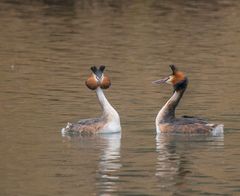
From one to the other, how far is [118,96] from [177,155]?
6057mm

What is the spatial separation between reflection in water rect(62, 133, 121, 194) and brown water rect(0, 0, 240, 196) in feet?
0.06

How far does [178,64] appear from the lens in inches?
1270

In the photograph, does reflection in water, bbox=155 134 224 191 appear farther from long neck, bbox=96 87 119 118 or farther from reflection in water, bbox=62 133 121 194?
long neck, bbox=96 87 119 118

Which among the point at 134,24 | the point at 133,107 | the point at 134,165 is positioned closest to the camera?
the point at 134,165

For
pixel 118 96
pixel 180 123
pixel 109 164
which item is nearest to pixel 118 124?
pixel 180 123

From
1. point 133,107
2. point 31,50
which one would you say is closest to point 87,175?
point 133,107

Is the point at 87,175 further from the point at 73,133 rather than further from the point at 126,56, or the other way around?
the point at 126,56

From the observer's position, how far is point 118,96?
1040 inches

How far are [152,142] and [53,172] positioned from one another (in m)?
3.19

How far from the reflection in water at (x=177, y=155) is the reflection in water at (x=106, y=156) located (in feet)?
2.14

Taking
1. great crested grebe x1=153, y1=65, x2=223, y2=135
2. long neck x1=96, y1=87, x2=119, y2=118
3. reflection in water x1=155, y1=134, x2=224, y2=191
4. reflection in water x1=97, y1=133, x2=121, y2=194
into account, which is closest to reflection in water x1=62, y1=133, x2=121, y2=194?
reflection in water x1=97, y1=133, x2=121, y2=194

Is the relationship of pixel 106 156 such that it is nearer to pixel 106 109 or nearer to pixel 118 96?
pixel 106 109

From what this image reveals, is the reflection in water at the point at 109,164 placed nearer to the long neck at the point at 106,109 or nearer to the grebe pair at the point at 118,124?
the grebe pair at the point at 118,124

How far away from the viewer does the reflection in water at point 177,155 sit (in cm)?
1847
